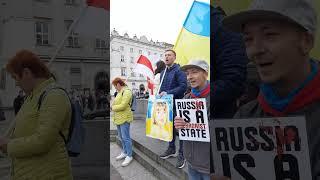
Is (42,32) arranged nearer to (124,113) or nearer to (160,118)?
(160,118)

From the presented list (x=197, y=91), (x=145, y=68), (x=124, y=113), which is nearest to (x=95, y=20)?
(x=197, y=91)

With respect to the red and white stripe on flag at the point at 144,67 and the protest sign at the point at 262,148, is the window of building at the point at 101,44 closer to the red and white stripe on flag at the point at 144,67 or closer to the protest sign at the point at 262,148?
the protest sign at the point at 262,148

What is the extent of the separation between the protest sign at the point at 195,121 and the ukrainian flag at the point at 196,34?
0.41 meters

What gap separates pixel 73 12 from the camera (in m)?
2.82

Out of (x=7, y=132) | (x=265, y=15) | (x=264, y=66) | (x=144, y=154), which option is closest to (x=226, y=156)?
(x=264, y=66)

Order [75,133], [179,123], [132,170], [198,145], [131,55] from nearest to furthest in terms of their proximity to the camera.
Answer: [75,133] < [198,145] < [179,123] < [132,170] < [131,55]

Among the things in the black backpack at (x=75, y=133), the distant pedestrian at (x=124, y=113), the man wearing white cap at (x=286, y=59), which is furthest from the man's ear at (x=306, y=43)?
the distant pedestrian at (x=124, y=113)

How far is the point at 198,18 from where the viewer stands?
4059mm

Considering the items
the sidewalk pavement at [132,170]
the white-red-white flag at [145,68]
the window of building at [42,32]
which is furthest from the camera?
the white-red-white flag at [145,68]

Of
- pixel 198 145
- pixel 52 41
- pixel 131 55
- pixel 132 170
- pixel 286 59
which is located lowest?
pixel 132 170

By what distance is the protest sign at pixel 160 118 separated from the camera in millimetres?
4391

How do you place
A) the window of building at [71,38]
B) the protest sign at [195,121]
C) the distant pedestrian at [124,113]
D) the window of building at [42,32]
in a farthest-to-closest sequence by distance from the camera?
1. the distant pedestrian at [124,113]
2. the protest sign at [195,121]
3. the window of building at [71,38]
4. the window of building at [42,32]

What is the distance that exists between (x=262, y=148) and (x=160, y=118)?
318cm

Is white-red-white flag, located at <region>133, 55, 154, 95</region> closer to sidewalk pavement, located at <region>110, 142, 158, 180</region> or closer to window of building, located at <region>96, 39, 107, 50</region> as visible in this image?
sidewalk pavement, located at <region>110, 142, 158, 180</region>
